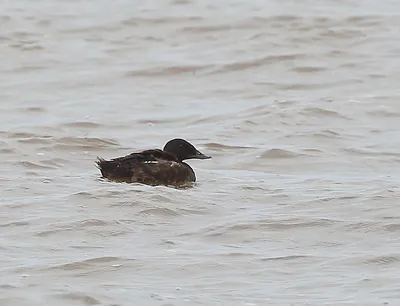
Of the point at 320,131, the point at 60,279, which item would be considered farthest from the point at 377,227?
the point at 320,131

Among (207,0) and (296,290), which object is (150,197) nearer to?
(296,290)

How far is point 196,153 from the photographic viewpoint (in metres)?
11.5

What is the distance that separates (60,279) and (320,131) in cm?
661

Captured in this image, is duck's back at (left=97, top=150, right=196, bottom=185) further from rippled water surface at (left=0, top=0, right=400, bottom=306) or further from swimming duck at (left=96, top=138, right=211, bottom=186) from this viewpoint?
rippled water surface at (left=0, top=0, right=400, bottom=306)

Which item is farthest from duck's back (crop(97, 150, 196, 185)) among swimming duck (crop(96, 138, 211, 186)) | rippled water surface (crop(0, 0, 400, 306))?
rippled water surface (crop(0, 0, 400, 306))

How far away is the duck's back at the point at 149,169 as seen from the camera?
10586mm

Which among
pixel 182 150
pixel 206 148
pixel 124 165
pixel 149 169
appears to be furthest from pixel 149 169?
pixel 206 148

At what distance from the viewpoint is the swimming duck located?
34.7 feet

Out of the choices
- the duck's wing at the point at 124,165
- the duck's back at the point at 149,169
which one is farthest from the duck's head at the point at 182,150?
the duck's wing at the point at 124,165

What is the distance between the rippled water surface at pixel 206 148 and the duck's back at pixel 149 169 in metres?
0.19

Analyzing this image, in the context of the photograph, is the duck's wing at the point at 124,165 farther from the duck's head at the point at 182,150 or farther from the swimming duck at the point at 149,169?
the duck's head at the point at 182,150

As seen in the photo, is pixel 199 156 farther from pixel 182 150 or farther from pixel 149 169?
pixel 149 169

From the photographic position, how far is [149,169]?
1072 centimetres

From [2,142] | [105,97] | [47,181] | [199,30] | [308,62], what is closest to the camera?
[47,181]
